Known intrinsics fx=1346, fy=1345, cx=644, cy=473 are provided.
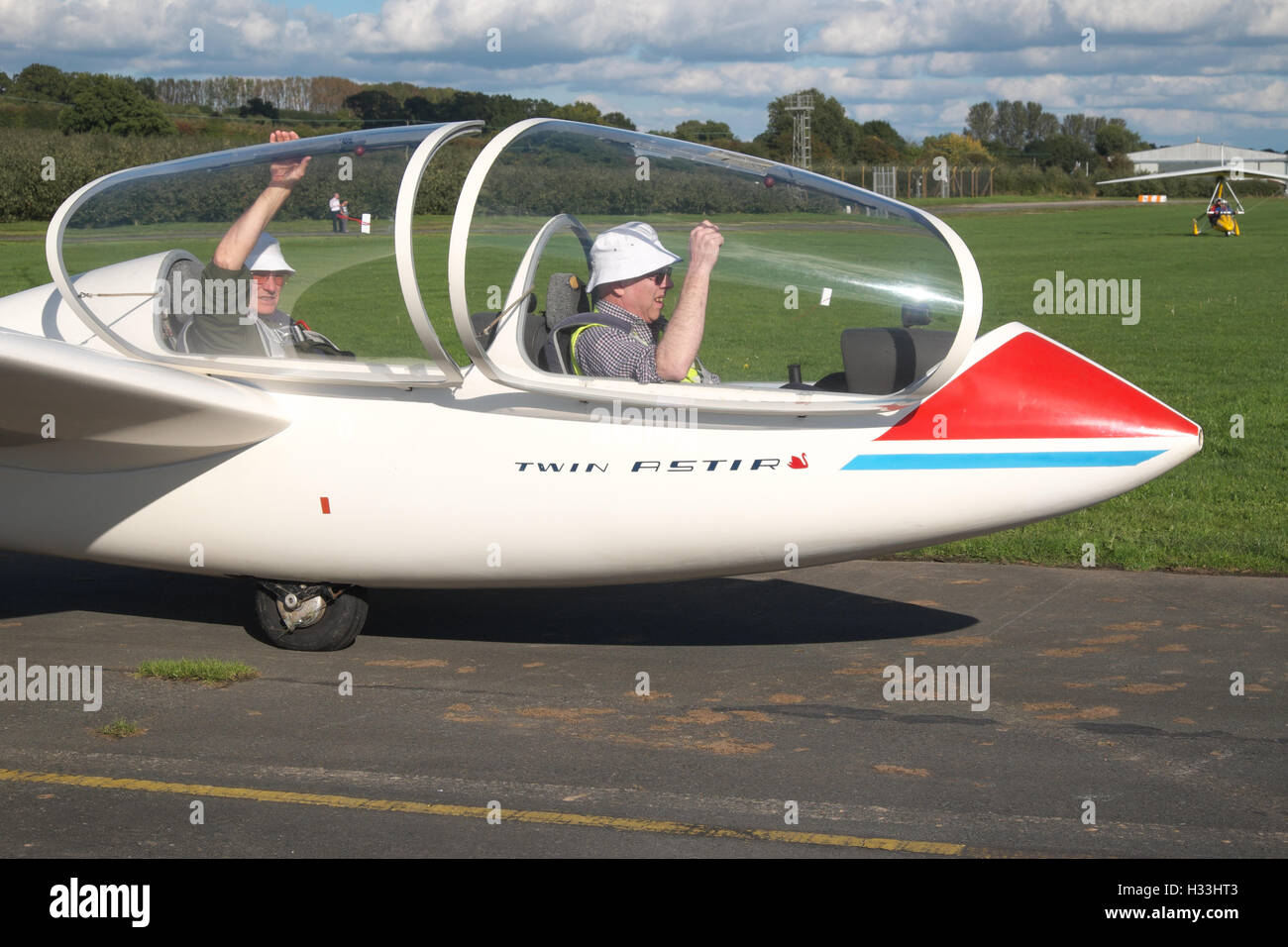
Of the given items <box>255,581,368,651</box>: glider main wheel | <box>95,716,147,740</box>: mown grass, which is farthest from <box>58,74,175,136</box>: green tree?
<box>95,716,147,740</box>: mown grass

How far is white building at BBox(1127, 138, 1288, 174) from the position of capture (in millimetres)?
107850

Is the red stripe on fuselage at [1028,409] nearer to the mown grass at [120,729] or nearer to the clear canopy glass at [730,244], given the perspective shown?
the clear canopy glass at [730,244]

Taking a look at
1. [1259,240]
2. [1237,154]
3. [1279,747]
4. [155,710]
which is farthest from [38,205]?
[1237,154]

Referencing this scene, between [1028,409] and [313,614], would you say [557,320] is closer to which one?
[313,614]

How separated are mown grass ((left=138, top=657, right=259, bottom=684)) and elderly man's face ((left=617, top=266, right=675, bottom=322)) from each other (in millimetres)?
2340

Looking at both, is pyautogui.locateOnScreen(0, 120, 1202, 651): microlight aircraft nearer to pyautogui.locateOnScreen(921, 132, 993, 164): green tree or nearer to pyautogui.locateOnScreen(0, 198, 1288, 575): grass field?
pyautogui.locateOnScreen(0, 198, 1288, 575): grass field

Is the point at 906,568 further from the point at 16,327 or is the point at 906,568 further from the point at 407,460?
the point at 16,327

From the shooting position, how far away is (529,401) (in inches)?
220

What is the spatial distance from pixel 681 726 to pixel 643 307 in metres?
1.83

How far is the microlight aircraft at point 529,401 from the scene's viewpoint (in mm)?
5383

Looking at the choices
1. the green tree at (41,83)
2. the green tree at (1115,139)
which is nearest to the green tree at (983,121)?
the green tree at (1115,139)

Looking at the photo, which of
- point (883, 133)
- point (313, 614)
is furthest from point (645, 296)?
point (883, 133)

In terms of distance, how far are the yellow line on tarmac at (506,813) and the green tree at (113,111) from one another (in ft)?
145

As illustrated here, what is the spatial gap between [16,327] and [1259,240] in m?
43.6
